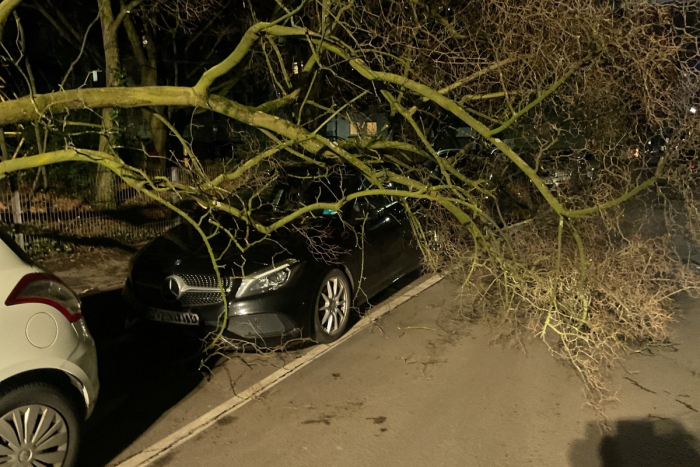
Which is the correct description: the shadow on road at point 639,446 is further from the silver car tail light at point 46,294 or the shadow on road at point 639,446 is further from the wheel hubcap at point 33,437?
the silver car tail light at point 46,294

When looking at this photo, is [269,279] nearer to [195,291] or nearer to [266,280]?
[266,280]

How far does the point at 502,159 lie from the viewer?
7.55 m

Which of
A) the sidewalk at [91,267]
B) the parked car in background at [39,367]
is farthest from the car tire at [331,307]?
the sidewalk at [91,267]

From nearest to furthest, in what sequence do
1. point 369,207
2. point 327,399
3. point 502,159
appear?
point 327,399
point 369,207
point 502,159

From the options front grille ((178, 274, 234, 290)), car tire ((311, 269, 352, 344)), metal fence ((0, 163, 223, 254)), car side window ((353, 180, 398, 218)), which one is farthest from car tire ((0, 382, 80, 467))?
metal fence ((0, 163, 223, 254))

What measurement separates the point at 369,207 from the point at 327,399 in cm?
267

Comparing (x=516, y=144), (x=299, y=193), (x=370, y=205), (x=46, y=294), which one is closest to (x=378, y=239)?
(x=370, y=205)

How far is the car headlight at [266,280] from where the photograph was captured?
192 inches

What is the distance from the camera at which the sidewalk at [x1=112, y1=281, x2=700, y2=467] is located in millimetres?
3613

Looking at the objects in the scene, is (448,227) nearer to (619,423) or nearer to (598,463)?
(619,423)

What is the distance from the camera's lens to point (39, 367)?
311 cm

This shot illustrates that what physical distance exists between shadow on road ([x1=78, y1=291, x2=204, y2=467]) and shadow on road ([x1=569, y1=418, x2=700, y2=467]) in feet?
9.51

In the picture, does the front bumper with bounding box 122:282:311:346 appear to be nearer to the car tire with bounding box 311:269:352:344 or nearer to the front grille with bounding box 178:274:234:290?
the front grille with bounding box 178:274:234:290

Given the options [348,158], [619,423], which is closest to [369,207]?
[348,158]
